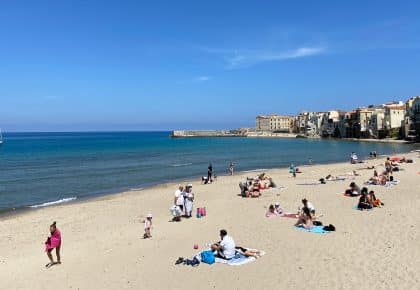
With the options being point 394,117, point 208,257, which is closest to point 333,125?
point 394,117

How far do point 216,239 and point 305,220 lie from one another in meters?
3.18

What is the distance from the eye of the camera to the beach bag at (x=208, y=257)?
36.2 feet

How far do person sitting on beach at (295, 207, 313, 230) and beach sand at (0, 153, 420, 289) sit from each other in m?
0.44

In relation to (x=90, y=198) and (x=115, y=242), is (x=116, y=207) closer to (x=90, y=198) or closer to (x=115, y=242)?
(x=90, y=198)

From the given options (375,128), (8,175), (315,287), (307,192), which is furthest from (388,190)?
(375,128)

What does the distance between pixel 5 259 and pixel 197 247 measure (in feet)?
19.3

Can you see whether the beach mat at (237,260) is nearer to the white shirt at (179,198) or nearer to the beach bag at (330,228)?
the beach bag at (330,228)

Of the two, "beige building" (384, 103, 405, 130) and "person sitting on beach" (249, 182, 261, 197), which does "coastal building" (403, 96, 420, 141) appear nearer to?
"beige building" (384, 103, 405, 130)

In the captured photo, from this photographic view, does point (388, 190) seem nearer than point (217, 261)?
No

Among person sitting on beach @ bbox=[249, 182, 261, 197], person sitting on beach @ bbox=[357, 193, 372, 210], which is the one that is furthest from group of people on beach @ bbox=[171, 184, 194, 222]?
person sitting on beach @ bbox=[357, 193, 372, 210]

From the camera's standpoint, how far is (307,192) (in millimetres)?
23422

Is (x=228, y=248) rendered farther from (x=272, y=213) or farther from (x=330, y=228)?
(x=272, y=213)

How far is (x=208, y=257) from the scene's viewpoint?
36.4 ft

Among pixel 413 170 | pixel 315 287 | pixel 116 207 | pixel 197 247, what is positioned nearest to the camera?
pixel 315 287
